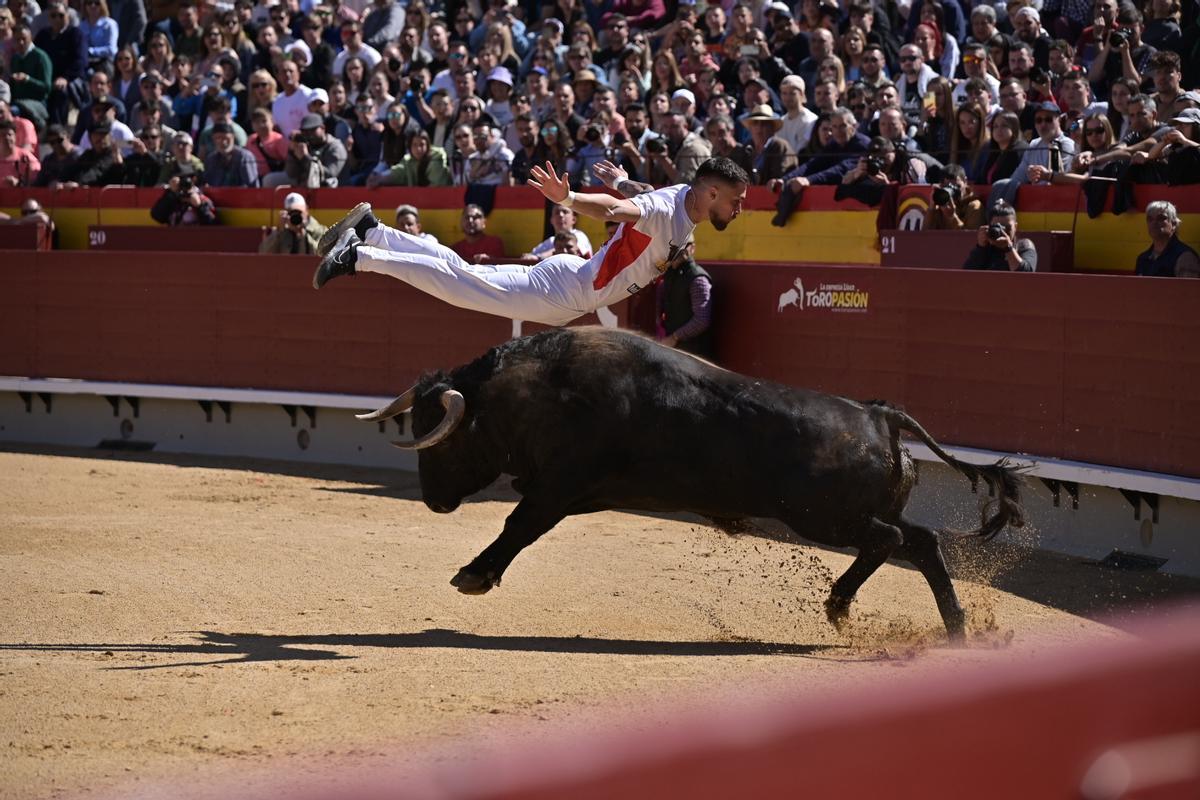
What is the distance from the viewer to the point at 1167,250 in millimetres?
8234

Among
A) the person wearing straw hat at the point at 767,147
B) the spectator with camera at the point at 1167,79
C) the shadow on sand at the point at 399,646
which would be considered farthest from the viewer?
the person wearing straw hat at the point at 767,147

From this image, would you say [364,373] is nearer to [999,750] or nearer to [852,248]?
[852,248]

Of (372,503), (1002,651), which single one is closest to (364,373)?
(372,503)

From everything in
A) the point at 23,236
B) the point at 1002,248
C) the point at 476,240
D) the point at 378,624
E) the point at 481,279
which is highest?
the point at 481,279

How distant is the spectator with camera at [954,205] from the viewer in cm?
962

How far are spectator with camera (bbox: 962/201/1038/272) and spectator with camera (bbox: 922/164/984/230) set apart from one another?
52cm

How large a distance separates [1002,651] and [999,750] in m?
4.73

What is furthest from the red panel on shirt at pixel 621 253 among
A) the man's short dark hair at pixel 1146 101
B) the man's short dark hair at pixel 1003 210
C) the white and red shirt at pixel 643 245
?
the man's short dark hair at pixel 1146 101

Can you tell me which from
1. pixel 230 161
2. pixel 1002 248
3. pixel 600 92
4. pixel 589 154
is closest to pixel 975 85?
pixel 1002 248

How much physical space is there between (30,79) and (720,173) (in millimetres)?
12154

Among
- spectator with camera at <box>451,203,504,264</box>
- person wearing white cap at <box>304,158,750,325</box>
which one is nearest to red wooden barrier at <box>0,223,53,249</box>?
spectator with camera at <box>451,203,504,264</box>

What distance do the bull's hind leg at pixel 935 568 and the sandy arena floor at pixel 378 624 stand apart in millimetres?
111

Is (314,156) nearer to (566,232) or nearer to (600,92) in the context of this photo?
(600,92)

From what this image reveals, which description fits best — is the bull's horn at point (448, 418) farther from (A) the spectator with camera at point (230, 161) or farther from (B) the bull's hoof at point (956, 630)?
(A) the spectator with camera at point (230, 161)
